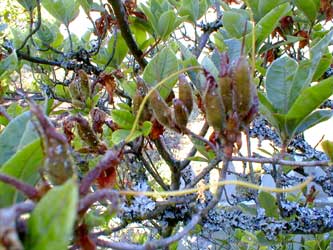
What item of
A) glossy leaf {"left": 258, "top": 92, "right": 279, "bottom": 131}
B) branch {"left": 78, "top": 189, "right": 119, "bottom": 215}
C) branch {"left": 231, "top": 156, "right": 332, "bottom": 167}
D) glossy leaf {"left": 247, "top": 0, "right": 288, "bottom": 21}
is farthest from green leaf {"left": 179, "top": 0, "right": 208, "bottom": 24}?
branch {"left": 78, "top": 189, "right": 119, "bottom": 215}

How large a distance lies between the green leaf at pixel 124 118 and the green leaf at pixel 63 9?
0.60 metres

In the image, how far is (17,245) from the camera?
26cm

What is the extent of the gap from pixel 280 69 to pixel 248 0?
0.30m

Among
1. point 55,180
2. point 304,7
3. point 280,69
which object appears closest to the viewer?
point 55,180

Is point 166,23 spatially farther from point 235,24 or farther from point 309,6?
point 309,6

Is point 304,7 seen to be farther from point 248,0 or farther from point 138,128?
point 138,128

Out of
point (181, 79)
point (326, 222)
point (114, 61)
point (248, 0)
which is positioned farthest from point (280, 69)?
point (114, 61)

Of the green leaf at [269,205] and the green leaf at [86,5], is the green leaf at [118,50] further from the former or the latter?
the green leaf at [269,205]

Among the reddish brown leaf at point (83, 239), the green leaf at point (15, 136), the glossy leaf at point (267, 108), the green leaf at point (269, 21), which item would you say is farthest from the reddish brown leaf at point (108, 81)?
the reddish brown leaf at point (83, 239)

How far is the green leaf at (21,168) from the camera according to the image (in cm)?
39

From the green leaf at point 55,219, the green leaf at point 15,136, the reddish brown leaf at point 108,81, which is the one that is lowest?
the green leaf at point 55,219

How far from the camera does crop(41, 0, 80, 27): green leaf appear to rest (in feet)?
4.17

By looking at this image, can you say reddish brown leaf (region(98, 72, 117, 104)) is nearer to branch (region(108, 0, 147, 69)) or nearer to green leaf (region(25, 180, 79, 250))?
branch (region(108, 0, 147, 69))

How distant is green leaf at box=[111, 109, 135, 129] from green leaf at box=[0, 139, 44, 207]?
380mm
